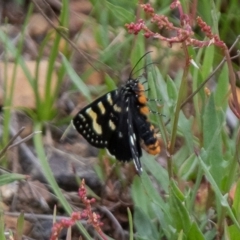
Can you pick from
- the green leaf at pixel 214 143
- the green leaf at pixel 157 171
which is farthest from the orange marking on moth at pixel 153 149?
the green leaf at pixel 214 143

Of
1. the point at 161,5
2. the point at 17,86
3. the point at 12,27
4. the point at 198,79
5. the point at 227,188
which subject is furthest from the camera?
the point at 12,27

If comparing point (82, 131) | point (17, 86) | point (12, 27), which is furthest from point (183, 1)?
point (12, 27)

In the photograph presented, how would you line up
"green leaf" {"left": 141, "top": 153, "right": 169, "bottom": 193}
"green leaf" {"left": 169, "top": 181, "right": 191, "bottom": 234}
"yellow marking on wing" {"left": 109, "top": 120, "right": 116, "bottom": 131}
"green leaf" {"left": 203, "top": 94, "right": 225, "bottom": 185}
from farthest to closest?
"yellow marking on wing" {"left": 109, "top": 120, "right": 116, "bottom": 131} < "green leaf" {"left": 141, "top": 153, "right": 169, "bottom": 193} < "green leaf" {"left": 203, "top": 94, "right": 225, "bottom": 185} < "green leaf" {"left": 169, "top": 181, "right": 191, "bottom": 234}

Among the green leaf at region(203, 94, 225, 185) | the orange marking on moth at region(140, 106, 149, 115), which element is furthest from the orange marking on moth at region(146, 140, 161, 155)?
the green leaf at region(203, 94, 225, 185)

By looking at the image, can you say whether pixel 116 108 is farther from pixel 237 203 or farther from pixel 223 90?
pixel 237 203

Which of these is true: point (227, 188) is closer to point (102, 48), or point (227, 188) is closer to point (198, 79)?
point (198, 79)

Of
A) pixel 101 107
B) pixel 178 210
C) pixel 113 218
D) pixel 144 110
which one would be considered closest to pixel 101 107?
pixel 101 107

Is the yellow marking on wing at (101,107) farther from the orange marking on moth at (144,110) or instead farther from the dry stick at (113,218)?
the dry stick at (113,218)

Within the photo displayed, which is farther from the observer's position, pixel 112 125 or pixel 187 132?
pixel 112 125

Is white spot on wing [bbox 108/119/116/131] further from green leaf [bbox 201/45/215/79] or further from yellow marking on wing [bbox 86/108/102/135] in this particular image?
green leaf [bbox 201/45/215/79]

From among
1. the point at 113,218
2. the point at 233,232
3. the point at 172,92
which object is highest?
the point at 172,92

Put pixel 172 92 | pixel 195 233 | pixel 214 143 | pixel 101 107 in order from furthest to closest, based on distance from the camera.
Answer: pixel 101 107
pixel 172 92
pixel 214 143
pixel 195 233
